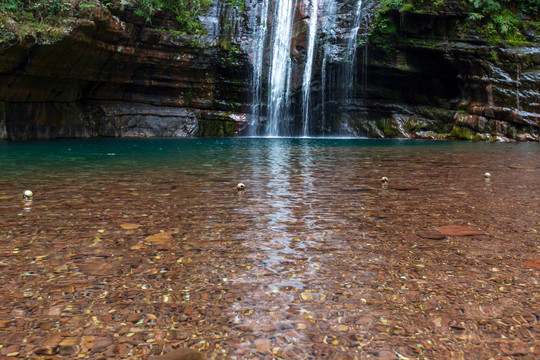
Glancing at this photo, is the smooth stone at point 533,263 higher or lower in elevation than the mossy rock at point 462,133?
lower

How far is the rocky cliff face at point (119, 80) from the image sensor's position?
15.6m

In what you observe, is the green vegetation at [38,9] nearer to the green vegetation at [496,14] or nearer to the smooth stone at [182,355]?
the green vegetation at [496,14]

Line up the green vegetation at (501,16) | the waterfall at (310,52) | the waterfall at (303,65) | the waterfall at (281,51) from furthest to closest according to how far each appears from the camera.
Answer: the waterfall at (281,51) → the waterfall at (310,52) → the waterfall at (303,65) → the green vegetation at (501,16)

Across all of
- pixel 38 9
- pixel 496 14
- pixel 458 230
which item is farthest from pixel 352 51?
pixel 458 230

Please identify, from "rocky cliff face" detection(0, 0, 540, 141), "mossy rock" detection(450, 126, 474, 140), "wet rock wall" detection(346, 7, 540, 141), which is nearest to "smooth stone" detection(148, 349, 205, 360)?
"rocky cliff face" detection(0, 0, 540, 141)

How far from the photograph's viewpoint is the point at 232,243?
292 centimetres

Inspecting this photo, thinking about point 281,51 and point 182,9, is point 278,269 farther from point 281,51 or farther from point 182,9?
point 281,51

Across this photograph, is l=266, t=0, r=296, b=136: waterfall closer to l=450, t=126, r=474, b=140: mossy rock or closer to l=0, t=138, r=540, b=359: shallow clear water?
l=450, t=126, r=474, b=140: mossy rock

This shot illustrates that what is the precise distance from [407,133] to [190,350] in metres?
21.8

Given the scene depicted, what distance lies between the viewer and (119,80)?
20594 millimetres

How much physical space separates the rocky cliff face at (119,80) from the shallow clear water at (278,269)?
13.2m

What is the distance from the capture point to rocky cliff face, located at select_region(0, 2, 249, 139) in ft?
51.1

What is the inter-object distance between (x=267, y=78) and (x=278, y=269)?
70.5ft

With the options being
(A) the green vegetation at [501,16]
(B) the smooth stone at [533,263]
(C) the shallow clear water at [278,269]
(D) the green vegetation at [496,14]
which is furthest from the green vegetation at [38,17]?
(A) the green vegetation at [501,16]
